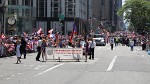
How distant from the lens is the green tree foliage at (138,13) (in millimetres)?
81787

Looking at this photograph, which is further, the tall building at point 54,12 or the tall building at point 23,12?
the tall building at point 54,12

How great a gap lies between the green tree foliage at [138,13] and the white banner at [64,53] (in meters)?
52.9

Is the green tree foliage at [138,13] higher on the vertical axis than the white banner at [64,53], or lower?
higher

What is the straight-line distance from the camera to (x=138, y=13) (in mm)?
82625

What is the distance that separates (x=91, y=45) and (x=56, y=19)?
72.5 metres

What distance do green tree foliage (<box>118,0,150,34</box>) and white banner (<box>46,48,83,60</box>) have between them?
52.9m

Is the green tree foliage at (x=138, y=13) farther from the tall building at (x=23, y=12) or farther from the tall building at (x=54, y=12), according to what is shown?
the tall building at (x=54, y=12)

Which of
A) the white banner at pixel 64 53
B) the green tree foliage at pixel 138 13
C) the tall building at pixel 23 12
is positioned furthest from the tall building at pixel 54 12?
the white banner at pixel 64 53

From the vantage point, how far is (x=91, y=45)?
108 ft

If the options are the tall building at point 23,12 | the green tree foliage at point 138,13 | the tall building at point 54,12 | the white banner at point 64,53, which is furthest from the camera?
the tall building at point 54,12

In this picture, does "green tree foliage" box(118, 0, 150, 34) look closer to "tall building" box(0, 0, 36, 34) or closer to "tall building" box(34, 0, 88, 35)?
"tall building" box(0, 0, 36, 34)

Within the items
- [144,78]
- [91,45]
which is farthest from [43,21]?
[144,78]

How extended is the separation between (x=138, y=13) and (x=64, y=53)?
54.8m

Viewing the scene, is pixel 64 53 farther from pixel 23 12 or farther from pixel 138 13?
pixel 23 12
